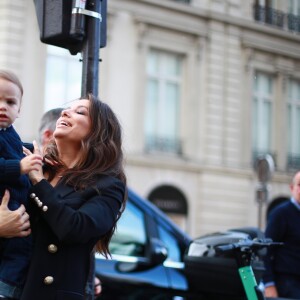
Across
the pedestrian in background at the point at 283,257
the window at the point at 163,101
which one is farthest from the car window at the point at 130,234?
the window at the point at 163,101

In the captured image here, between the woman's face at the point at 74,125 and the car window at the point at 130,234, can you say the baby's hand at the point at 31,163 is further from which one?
the car window at the point at 130,234

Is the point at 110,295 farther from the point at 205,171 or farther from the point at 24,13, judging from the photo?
the point at 205,171

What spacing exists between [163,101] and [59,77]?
11.7 ft

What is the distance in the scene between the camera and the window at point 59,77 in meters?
21.0

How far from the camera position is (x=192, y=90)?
77.7 ft

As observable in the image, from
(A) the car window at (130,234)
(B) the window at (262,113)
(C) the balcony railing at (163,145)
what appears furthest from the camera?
(B) the window at (262,113)

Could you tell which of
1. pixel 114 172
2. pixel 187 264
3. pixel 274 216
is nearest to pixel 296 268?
pixel 274 216

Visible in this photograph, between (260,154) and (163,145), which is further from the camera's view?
(260,154)

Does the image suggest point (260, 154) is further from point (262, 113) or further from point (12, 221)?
point (12, 221)

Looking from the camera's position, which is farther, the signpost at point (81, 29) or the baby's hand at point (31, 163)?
the signpost at point (81, 29)

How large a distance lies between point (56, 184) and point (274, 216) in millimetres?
2979

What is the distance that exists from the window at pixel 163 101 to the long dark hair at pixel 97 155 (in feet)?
63.1

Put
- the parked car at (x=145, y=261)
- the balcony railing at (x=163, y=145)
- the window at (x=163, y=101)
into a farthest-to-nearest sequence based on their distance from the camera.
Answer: the window at (x=163, y=101)
the balcony railing at (x=163, y=145)
the parked car at (x=145, y=261)

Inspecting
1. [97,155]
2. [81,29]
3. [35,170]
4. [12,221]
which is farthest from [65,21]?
[12,221]
